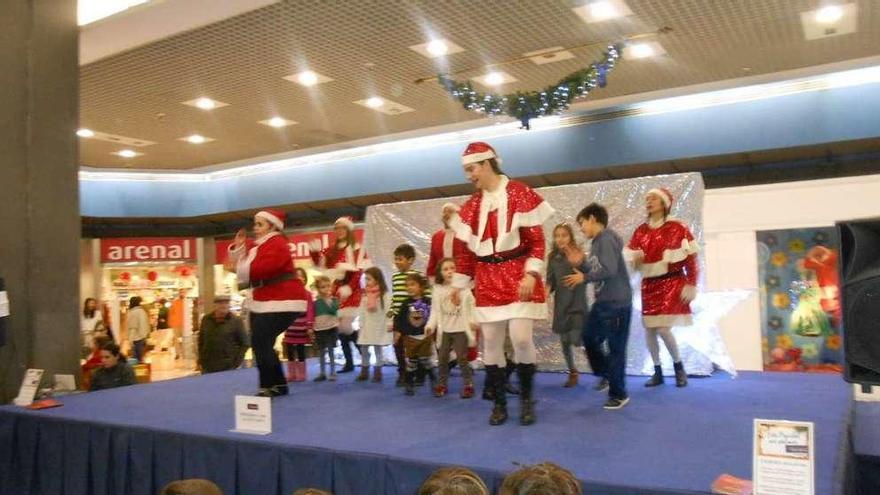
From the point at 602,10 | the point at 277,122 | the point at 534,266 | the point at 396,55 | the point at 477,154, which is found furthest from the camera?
the point at 277,122

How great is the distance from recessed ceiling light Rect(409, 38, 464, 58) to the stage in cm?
321

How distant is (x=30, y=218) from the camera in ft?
14.2

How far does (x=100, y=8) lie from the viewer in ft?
18.8

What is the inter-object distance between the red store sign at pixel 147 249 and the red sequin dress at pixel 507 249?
409 inches

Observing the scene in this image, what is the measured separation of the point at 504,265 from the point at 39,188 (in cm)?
308

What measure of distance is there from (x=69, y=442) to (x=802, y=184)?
688cm

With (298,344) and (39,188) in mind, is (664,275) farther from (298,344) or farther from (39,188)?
(39,188)

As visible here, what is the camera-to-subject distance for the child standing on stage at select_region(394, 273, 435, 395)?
14.7 ft

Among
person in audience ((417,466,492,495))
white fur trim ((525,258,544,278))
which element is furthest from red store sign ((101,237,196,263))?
person in audience ((417,466,492,495))

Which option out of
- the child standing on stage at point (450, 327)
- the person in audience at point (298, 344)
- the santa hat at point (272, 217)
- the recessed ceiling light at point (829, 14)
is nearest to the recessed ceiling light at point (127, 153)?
the person in audience at point (298, 344)

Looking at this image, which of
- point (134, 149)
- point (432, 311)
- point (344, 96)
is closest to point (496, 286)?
point (432, 311)

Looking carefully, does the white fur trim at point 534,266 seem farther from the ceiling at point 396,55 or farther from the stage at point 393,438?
the ceiling at point 396,55

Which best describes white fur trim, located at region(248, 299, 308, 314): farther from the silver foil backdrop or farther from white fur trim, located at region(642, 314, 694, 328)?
white fur trim, located at region(642, 314, 694, 328)

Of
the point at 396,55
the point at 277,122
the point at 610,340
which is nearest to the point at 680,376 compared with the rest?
the point at 610,340
